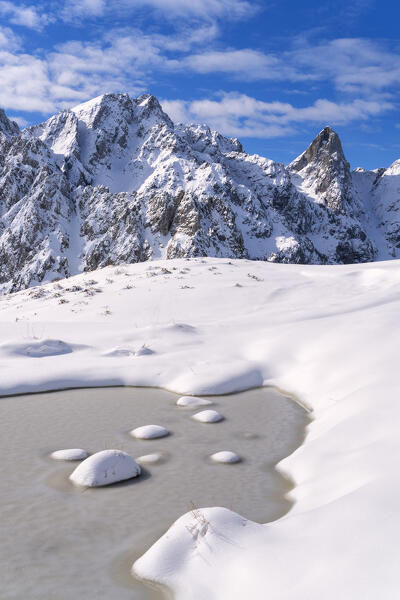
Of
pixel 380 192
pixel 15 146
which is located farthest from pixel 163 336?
pixel 380 192

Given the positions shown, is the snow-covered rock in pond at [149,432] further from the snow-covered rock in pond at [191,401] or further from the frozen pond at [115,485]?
the snow-covered rock in pond at [191,401]

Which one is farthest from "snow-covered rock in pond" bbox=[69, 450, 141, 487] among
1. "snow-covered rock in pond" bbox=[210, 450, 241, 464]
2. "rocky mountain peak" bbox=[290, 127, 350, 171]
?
"rocky mountain peak" bbox=[290, 127, 350, 171]

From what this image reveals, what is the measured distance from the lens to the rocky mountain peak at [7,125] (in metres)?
143

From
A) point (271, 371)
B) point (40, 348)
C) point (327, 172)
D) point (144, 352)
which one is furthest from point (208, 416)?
point (327, 172)

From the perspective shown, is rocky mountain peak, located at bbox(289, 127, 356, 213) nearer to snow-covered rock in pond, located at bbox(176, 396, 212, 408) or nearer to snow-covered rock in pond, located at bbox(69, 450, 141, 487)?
snow-covered rock in pond, located at bbox(176, 396, 212, 408)

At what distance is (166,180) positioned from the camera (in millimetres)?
112438

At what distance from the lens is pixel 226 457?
5965mm

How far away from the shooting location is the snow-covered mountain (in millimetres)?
103500

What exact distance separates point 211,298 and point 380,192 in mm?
190067

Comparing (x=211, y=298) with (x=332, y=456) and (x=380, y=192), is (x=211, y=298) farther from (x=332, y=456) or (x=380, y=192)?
(x=380, y=192)

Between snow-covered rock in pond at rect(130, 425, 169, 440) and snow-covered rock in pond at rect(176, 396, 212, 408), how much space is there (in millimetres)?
1287

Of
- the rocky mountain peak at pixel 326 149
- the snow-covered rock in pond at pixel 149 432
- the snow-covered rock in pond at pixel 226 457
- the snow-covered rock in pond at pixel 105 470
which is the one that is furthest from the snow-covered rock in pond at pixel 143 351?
the rocky mountain peak at pixel 326 149

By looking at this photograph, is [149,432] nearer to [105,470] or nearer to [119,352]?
[105,470]

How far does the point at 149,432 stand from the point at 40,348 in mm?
5117
